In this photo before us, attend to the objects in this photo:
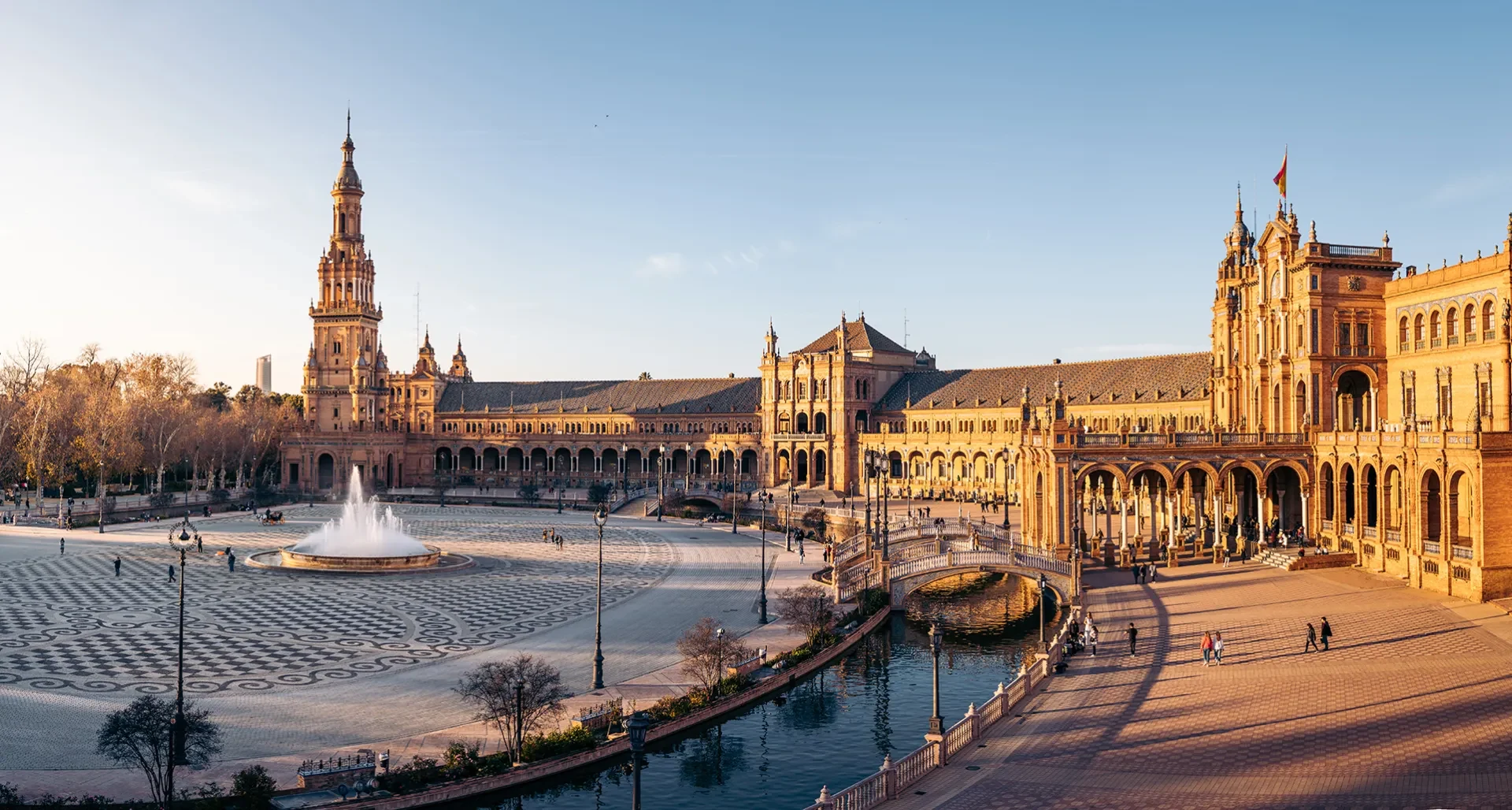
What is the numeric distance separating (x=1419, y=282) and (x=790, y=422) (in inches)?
2613

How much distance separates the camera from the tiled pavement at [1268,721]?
2359 cm

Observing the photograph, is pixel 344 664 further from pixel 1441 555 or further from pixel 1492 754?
pixel 1441 555

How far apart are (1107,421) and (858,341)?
31950 millimetres

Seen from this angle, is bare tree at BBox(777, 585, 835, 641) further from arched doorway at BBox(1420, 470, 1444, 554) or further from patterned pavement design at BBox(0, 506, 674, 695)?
arched doorway at BBox(1420, 470, 1444, 554)

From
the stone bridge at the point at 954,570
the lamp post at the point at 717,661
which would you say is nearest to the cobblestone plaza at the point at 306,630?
the lamp post at the point at 717,661

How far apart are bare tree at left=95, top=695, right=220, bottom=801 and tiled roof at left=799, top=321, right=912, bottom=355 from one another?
91340 mm

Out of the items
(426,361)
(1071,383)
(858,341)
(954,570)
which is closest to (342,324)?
(426,361)

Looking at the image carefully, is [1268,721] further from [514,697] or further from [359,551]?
[359,551]

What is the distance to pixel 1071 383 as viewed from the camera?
329 ft

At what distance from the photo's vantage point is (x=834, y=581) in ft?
173

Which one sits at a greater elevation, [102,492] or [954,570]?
[102,492]

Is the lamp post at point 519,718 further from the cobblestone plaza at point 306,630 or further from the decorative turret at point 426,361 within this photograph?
the decorative turret at point 426,361

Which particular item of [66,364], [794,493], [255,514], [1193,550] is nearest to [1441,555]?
[1193,550]

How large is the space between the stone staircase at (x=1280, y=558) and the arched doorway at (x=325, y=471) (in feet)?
333
